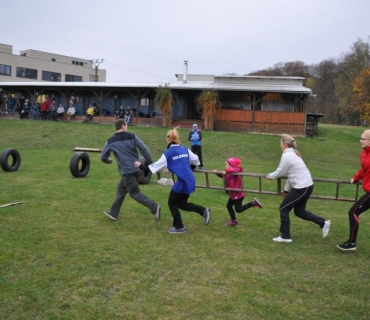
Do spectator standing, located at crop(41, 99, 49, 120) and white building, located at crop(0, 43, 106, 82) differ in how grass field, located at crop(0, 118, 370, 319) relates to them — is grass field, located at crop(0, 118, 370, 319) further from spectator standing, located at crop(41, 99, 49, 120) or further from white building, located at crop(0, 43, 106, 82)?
white building, located at crop(0, 43, 106, 82)

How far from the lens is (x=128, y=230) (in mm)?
6430

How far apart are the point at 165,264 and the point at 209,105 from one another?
74.0ft

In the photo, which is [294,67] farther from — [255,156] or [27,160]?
[27,160]

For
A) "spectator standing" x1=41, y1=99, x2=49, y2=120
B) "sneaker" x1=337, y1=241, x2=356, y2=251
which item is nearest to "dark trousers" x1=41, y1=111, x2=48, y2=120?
"spectator standing" x1=41, y1=99, x2=49, y2=120

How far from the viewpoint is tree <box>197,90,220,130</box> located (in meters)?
26.8

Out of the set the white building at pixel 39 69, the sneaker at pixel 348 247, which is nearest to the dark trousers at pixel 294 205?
the sneaker at pixel 348 247

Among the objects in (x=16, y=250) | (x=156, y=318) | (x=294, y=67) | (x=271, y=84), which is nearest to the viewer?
(x=156, y=318)

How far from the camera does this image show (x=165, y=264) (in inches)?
194

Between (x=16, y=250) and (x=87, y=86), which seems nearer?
(x=16, y=250)

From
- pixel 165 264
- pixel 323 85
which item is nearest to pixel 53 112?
pixel 165 264

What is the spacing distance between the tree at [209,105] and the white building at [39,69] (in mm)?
40093

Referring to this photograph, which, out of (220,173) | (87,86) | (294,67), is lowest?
(220,173)

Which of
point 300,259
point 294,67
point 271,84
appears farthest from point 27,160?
point 294,67

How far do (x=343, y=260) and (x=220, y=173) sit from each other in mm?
2437
